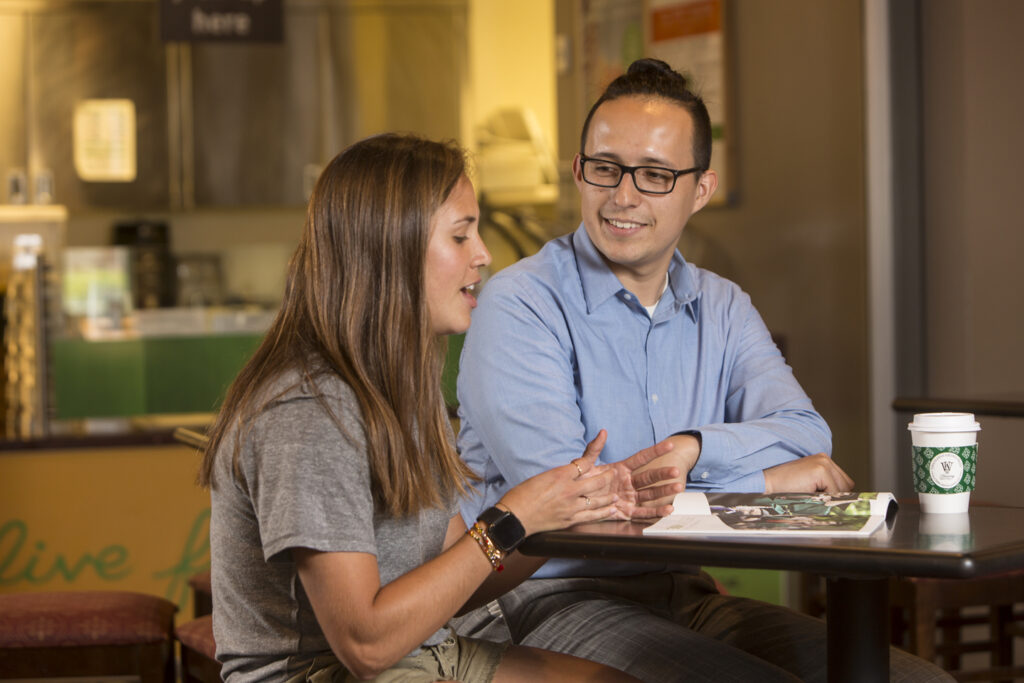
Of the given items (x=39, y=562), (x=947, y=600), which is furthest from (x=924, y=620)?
(x=39, y=562)

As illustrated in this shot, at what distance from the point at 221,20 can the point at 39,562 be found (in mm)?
2649

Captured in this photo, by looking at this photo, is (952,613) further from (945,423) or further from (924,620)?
(945,423)

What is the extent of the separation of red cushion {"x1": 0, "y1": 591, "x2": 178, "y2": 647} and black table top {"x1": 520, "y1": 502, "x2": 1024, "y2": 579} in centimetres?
113

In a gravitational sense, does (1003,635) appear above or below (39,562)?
below

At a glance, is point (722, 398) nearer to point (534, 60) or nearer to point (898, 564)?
point (898, 564)

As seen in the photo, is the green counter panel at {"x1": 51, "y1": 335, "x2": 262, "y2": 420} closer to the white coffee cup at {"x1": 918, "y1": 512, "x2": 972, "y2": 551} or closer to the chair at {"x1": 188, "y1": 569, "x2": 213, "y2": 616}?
the chair at {"x1": 188, "y1": 569, "x2": 213, "y2": 616}

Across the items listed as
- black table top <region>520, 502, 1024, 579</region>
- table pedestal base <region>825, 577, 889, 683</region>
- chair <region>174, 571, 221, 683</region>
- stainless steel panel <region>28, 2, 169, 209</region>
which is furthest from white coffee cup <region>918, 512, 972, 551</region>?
stainless steel panel <region>28, 2, 169, 209</region>

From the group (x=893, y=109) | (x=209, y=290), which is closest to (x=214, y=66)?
(x=209, y=290)

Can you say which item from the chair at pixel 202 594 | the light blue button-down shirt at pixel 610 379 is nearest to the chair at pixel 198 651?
the chair at pixel 202 594

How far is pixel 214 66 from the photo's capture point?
609 centimetres

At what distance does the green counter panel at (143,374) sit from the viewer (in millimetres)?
3635

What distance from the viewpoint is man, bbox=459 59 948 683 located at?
5.96ft

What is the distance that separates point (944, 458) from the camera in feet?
5.07

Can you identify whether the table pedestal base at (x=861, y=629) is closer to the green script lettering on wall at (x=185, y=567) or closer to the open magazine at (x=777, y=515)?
the open magazine at (x=777, y=515)
